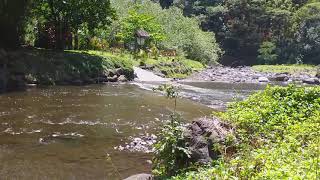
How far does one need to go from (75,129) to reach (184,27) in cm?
4237

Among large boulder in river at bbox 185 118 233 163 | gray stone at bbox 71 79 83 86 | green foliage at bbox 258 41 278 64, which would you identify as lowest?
gray stone at bbox 71 79 83 86

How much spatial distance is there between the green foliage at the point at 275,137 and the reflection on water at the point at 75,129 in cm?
250

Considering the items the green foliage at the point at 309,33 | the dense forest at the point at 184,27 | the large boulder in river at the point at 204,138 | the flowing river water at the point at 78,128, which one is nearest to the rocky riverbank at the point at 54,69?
the flowing river water at the point at 78,128

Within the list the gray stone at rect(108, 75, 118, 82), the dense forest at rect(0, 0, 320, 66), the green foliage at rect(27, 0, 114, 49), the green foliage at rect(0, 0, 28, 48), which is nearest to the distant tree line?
the dense forest at rect(0, 0, 320, 66)

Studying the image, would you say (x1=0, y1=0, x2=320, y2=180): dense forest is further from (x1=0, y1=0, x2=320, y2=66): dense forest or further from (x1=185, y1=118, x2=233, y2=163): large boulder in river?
(x1=0, y1=0, x2=320, y2=66): dense forest

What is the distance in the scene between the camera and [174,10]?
202ft

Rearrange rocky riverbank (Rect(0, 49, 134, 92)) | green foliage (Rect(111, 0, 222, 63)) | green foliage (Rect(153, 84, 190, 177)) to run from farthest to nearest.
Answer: green foliage (Rect(111, 0, 222, 63)) → rocky riverbank (Rect(0, 49, 134, 92)) → green foliage (Rect(153, 84, 190, 177))

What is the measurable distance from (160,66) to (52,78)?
46.3 feet

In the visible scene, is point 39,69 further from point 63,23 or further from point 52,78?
point 63,23

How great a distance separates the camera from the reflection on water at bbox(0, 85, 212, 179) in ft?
31.8

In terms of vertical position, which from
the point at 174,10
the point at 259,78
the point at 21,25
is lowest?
the point at 259,78

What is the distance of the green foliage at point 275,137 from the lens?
6.62 meters

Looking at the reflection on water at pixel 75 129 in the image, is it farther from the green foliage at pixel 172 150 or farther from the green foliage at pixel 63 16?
the green foliage at pixel 63 16

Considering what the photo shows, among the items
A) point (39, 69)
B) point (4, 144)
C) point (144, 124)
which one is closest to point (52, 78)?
point (39, 69)
